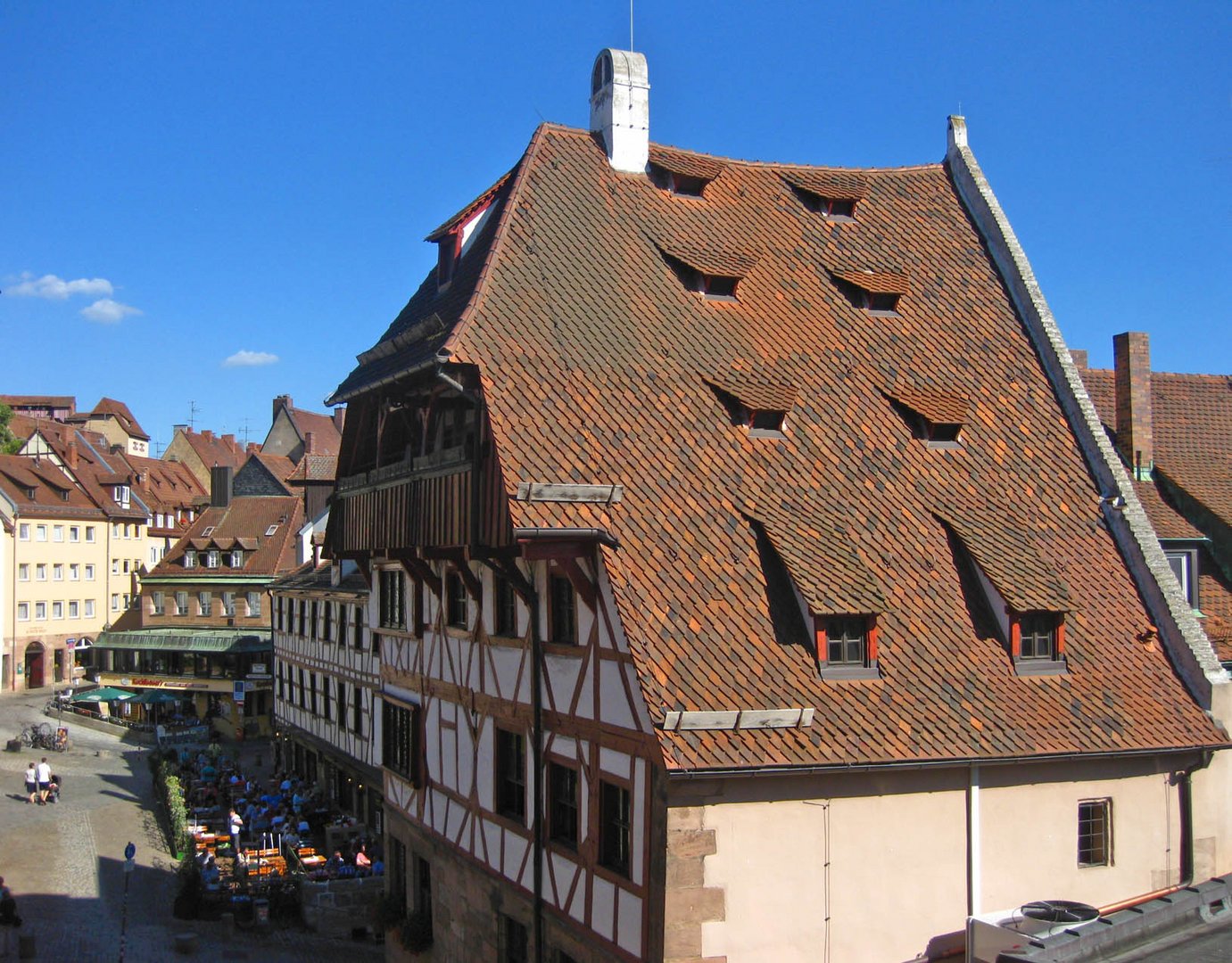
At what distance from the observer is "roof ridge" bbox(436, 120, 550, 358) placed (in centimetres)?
1374

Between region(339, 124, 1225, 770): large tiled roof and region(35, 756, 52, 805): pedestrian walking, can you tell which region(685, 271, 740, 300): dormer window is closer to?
region(339, 124, 1225, 770): large tiled roof

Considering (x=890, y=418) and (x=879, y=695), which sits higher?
(x=890, y=418)

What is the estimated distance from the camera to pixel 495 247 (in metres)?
15.1

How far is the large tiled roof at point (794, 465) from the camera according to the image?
474 inches

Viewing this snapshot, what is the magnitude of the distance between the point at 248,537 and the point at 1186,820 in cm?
4286

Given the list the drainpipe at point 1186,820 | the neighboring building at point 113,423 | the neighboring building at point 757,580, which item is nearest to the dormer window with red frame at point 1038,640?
the neighboring building at point 757,580

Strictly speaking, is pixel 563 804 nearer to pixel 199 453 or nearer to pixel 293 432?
pixel 293 432

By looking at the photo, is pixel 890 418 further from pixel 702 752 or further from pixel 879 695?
pixel 702 752

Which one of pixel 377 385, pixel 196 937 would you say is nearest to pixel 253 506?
pixel 196 937

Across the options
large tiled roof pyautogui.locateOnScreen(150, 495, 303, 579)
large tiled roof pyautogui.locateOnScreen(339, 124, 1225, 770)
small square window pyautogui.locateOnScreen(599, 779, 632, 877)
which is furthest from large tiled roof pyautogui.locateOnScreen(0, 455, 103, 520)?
small square window pyautogui.locateOnScreen(599, 779, 632, 877)

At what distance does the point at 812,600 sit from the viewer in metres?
12.0

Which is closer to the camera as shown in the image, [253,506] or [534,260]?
[534,260]

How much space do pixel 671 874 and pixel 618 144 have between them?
10.4 meters

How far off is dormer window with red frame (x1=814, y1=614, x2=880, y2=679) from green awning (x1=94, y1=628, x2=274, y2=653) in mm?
37187
